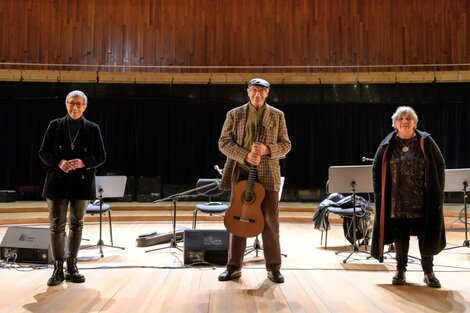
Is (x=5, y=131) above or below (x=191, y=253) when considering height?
above

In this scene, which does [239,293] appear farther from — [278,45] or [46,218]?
[278,45]

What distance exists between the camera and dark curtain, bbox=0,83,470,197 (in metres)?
8.74

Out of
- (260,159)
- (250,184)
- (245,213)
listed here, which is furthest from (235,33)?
(245,213)

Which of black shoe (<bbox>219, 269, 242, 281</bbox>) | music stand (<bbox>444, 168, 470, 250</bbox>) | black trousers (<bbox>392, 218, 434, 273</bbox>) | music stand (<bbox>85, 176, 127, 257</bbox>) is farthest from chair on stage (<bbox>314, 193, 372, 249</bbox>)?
music stand (<bbox>85, 176, 127, 257</bbox>)

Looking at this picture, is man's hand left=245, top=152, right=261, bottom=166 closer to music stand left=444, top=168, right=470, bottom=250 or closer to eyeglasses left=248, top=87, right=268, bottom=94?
eyeglasses left=248, top=87, right=268, bottom=94

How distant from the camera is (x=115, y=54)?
8.22m

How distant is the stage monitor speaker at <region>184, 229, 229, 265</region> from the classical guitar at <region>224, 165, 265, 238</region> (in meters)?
0.81

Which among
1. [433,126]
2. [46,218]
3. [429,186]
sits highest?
[433,126]

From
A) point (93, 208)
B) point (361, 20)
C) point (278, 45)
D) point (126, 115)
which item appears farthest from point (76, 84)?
point (361, 20)

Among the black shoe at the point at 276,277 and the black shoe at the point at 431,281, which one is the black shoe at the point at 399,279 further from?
the black shoe at the point at 276,277

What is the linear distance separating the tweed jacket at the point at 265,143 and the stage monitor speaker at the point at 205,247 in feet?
2.57

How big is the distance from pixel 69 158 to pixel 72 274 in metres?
0.91

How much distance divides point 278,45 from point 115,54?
3.32m

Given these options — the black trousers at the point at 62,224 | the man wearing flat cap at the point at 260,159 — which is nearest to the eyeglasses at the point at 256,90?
the man wearing flat cap at the point at 260,159
